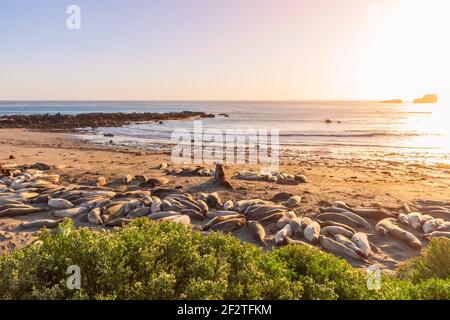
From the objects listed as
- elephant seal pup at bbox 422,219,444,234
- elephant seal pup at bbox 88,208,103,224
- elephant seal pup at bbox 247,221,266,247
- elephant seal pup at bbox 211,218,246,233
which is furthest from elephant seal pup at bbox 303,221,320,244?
elephant seal pup at bbox 88,208,103,224

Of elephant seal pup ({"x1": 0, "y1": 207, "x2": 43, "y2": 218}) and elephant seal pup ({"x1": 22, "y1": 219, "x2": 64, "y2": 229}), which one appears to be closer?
elephant seal pup ({"x1": 22, "y1": 219, "x2": 64, "y2": 229})

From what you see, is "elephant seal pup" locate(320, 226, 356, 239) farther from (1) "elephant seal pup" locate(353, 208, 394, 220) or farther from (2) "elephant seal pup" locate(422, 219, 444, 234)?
(2) "elephant seal pup" locate(422, 219, 444, 234)

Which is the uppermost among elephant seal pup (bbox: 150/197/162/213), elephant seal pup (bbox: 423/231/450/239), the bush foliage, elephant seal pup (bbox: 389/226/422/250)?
the bush foliage

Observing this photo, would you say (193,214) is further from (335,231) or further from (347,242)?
(347,242)

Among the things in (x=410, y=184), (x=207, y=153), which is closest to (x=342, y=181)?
(x=410, y=184)

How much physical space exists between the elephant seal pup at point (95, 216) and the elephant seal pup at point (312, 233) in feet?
17.2

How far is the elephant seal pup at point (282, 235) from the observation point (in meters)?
8.26

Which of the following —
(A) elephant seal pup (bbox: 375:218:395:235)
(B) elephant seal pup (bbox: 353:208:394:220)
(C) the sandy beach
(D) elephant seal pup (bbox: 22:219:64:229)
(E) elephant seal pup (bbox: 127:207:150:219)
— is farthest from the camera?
(B) elephant seal pup (bbox: 353:208:394:220)

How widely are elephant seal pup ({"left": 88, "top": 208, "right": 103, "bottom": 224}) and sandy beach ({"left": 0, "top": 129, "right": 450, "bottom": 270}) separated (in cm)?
15

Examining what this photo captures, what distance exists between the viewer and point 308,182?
48.4 feet

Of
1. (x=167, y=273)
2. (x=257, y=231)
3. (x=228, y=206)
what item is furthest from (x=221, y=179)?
(x=167, y=273)

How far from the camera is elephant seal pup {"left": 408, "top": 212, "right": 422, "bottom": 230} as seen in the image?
9.46m
